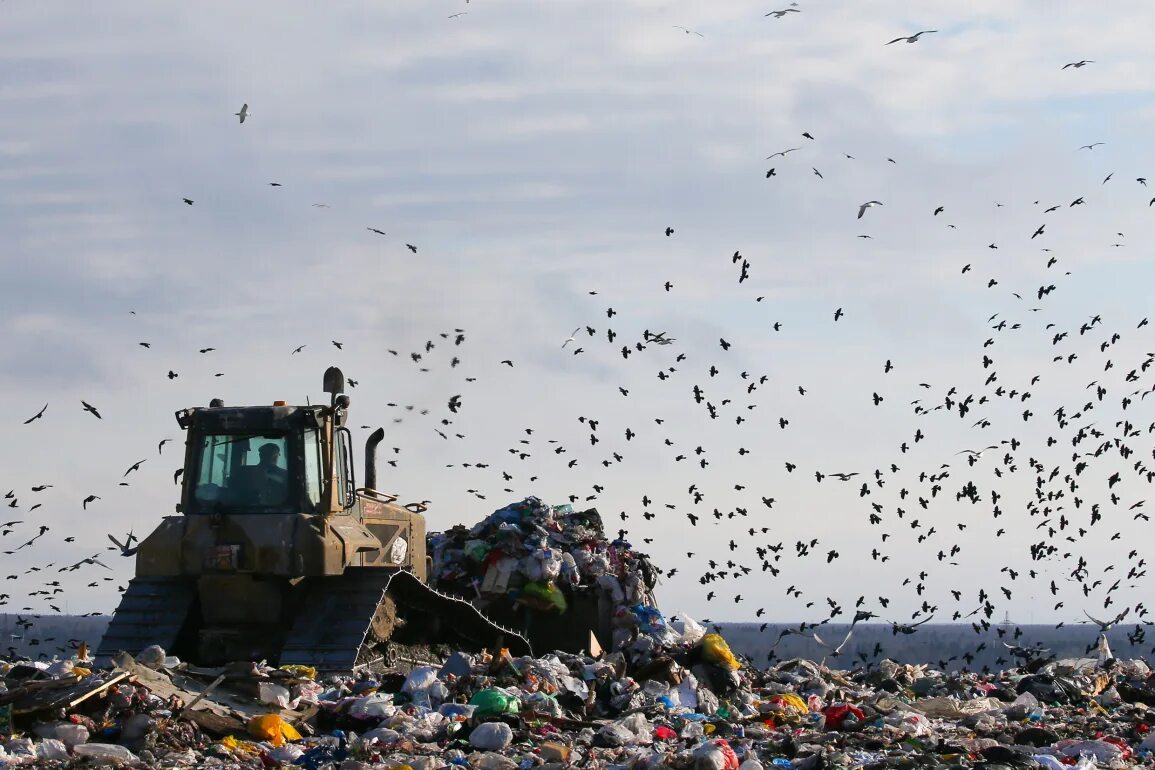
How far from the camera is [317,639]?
39.3 ft

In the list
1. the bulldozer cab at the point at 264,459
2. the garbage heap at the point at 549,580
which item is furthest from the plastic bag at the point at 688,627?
the bulldozer cab at the point at 264,459

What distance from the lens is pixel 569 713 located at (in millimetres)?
11383

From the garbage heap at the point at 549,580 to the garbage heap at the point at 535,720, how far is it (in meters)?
1.98

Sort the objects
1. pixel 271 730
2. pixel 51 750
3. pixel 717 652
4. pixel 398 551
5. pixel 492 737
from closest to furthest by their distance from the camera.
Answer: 1. pixel 51 750
2. pixel 271 730
3. pixel 492 737
4. pixel 717 652
5. pixel 398 551

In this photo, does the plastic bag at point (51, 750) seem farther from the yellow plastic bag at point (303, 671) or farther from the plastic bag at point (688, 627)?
the plastic bag at point (688, 627)

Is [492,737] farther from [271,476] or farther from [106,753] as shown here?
[271,476]

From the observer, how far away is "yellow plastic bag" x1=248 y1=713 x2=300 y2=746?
31.8ft

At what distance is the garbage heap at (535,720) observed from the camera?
9203mm

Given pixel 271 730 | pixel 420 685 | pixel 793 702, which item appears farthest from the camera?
pixel 793 702

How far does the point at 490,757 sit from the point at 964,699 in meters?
5.99

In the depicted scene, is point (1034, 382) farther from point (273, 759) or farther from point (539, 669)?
point (273, 759)

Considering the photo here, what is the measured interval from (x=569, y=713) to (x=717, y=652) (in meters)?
2.61

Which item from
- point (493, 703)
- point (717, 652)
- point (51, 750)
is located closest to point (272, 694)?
point (493, 703)

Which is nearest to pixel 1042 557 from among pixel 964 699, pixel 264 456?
pixel 964 699
